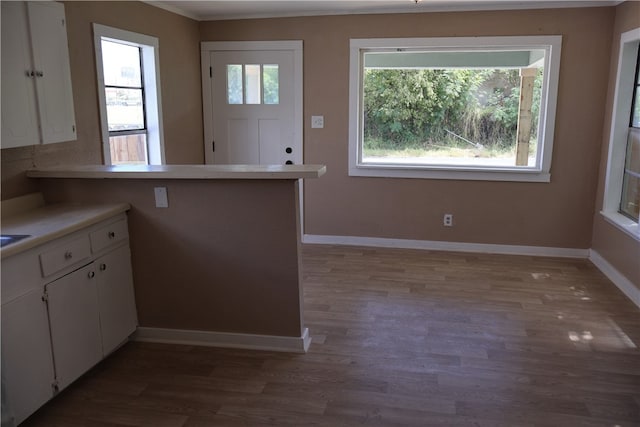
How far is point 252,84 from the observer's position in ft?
16.6

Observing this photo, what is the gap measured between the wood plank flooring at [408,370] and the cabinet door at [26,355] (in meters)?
0.19

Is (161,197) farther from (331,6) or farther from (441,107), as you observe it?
(441,107)

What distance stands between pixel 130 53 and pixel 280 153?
1.68m

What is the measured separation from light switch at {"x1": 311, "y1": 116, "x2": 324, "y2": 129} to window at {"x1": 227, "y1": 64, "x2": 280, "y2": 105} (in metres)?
0.39

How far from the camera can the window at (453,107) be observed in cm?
463

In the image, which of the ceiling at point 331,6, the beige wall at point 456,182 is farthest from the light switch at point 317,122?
the ceiling at point 331,6

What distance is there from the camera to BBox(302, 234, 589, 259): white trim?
15.6 feet

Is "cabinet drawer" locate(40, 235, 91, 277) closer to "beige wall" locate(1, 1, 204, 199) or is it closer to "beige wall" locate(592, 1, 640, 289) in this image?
"beige wall" locate(1, 1, 204, 199)

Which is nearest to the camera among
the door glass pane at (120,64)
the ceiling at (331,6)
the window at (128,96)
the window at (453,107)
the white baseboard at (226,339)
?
the white baseboard at (226,339)

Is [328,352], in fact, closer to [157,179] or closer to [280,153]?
[157,179]

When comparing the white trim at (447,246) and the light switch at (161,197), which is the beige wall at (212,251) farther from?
the white trim at (447,246)

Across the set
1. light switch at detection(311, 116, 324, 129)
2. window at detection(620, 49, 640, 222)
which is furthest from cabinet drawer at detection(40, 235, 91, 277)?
window at detection(620, 49, 640, 222)

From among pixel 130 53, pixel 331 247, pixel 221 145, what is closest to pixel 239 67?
pixel 221 145

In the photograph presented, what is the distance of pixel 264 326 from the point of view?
3.03m
